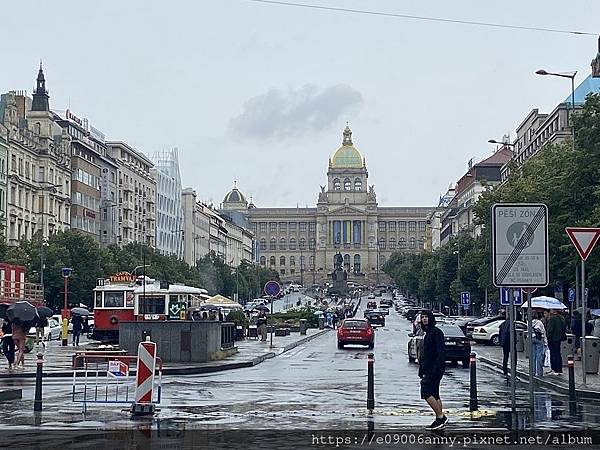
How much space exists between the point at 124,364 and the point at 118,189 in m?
112

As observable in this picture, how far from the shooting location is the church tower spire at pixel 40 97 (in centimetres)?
11669

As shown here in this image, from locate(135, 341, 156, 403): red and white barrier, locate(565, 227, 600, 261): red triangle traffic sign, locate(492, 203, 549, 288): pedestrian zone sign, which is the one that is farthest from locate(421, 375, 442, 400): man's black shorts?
locate(565, 227, 600, 261): red triangle traffic sign

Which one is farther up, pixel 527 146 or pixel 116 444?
pixel 527 146

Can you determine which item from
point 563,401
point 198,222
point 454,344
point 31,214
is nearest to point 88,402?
point 563,401

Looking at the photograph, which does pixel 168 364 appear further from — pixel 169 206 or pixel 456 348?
pixel 169 206

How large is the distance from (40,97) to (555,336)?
93459 millimetres

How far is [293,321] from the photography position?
90.1 metres

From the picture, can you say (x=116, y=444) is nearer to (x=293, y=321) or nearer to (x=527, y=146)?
(x=293, y=321)

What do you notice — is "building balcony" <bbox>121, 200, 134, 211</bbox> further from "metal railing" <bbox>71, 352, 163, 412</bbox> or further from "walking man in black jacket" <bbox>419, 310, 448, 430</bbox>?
"walking man in black jacket" <bbox>419, 310, 448, 430</bbox>

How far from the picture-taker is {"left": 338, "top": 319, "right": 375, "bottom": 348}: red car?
5338cm

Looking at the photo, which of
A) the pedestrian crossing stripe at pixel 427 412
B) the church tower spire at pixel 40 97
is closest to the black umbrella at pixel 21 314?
the pedestrian crossing stripe at pixel 427 412

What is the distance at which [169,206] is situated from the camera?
16238 centimetres

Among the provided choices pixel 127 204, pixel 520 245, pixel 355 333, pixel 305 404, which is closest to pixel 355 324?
pixel 355 333

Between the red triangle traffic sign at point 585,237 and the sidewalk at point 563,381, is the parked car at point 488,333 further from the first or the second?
the red triangle traffic sign at point 585,237
